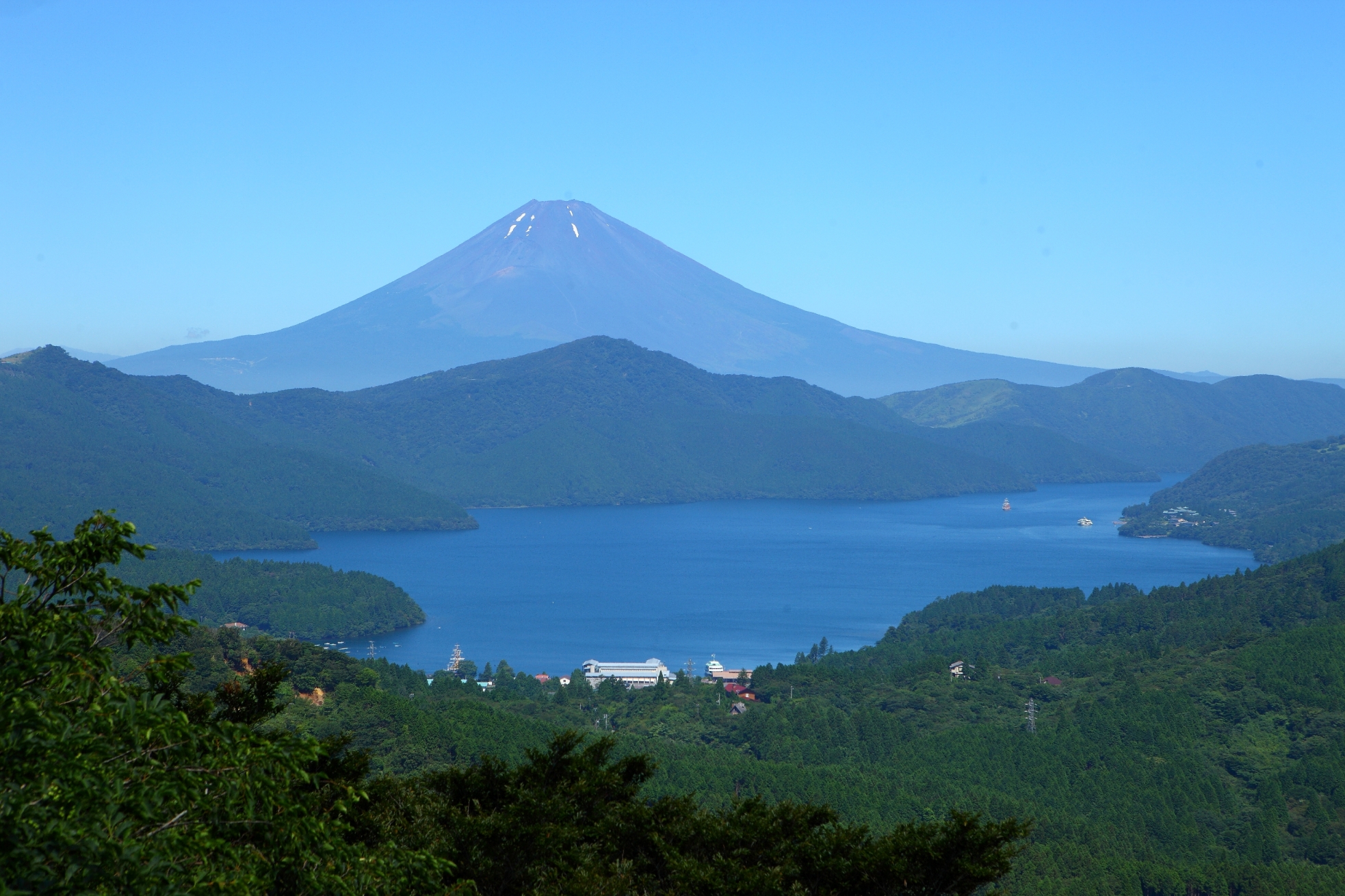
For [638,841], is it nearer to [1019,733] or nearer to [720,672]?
[1019,733]

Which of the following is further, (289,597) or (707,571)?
(707,571)

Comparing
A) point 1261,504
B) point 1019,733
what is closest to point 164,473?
point 1019,733

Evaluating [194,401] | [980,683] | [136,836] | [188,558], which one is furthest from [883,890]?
[194,401]

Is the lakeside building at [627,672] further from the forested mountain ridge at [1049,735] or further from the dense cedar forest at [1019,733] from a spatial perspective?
the forested mountain ridge at [1049,735]

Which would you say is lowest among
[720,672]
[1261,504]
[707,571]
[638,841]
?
[720,672]

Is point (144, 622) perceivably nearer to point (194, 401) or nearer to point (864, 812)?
point (864, 812)

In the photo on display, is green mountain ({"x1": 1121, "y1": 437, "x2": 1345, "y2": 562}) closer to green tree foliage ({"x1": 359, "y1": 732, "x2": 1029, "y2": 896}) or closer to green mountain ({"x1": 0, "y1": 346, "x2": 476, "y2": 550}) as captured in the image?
green mountain ({"x1": 0, "y1": 346, "x2": 476, "y2": 550})
